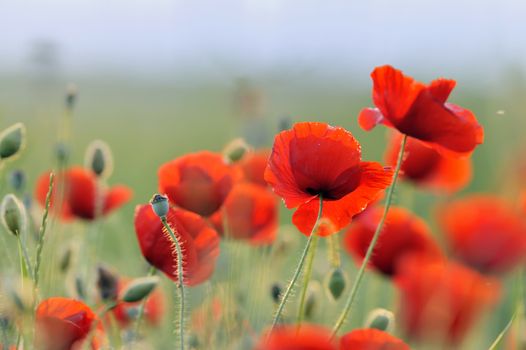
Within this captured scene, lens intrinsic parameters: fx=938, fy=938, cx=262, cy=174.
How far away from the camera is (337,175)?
0.75 meters

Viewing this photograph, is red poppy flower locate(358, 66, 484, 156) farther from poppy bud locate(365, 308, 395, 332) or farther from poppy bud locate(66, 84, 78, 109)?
poppy bud locate(66, 84, 78, 109)

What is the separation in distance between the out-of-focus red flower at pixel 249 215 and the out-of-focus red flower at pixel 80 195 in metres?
0.18

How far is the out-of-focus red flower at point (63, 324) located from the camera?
66cm

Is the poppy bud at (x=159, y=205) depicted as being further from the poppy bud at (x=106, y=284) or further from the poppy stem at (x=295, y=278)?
the poppy bud at (x=106, y=284)

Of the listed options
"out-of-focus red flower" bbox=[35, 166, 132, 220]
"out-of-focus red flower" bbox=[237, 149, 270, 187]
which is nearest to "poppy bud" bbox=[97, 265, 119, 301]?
"out-of-focus red flower" bbox=[35, 166, 132, 220]

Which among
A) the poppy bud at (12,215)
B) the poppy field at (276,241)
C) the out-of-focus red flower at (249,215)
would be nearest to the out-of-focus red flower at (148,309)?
the poppy field at (276,241)

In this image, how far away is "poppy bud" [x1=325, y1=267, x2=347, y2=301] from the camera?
0.83 meters

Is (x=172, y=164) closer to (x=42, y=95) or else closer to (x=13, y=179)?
(x=13, y=179)

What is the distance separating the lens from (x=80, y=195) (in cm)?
118

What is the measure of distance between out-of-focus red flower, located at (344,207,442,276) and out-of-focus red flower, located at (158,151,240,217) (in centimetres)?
28

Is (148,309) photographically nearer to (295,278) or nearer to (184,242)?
(184,242)

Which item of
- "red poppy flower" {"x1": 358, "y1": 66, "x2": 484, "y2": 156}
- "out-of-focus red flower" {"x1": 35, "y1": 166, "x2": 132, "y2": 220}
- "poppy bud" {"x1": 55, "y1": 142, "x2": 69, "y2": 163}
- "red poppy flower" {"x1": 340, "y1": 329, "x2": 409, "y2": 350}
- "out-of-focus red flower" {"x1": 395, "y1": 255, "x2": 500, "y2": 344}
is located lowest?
"out-of-focus red flower" {"x1": 395, "y1": 255, "x2": 500, "y2": 344}

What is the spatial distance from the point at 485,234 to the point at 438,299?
0.28 metres

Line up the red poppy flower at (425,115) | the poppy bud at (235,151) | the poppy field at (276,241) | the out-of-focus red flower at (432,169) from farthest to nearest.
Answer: the out-of-focus red flower at (432,169) → the poppy bud at (235,151) → the red poppy flower at (425,115) → the poppy field at (276,241)
